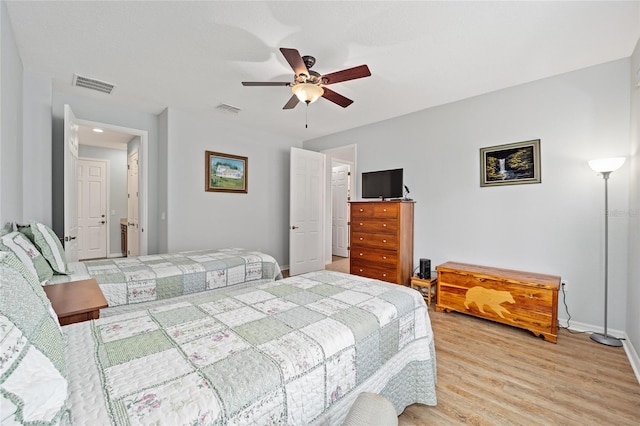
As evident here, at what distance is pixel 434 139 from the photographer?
12.3ft

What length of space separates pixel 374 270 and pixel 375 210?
83 cm

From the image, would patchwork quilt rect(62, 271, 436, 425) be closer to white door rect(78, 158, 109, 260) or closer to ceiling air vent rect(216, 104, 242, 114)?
ceiling air vent rect(216, 104, 242, 114)

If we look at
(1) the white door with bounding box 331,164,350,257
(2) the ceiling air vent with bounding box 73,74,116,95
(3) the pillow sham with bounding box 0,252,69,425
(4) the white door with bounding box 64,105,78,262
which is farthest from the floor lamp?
(4) the white door with bounding box 64,105,78,262

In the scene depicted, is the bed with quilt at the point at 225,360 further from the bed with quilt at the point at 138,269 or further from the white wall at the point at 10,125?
the white wall at the point at 10,125

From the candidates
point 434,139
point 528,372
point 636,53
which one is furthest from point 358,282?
point 636,53

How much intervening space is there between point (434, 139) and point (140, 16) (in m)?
3.36

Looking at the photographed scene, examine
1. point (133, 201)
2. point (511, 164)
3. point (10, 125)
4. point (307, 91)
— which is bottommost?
point (133, 201)

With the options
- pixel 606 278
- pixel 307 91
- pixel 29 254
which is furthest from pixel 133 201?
pixel 606 278

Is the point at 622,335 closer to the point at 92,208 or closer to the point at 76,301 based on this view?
the point at 76,301

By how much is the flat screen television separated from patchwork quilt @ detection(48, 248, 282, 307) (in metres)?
1.91

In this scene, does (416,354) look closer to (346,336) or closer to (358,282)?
(358,282)

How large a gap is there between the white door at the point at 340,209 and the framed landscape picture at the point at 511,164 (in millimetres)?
3764

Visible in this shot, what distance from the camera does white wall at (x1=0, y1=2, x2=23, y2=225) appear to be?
1877 mm

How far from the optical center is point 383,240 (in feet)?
12.3
